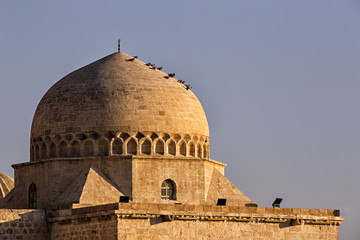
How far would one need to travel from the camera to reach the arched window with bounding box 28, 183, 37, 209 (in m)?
33.2

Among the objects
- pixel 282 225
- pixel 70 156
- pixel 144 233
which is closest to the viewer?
pixel 144 233

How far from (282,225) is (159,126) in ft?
16.9

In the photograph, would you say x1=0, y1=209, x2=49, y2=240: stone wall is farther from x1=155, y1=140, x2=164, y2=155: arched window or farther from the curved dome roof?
x1=155, y1=140, x2=164, y2=155: arched window

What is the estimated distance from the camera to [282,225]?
30.5 meters

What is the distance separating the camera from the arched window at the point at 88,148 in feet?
107

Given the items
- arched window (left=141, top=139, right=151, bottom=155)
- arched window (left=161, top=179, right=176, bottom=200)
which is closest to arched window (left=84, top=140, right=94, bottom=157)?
arched window (left=141, top=139, right=151, bottom=155)

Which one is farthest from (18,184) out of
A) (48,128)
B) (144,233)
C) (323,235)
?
(323,235)

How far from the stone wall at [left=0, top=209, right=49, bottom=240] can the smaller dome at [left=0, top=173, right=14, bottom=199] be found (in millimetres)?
10858

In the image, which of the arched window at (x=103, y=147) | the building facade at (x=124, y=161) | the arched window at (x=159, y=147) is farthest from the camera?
the arched window at (x=159, y=147)

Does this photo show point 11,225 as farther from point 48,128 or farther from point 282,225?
point 282,225

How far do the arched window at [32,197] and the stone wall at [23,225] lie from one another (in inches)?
95.5

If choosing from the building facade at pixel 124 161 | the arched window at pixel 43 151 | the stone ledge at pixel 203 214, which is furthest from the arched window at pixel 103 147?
the stone ledge at pixel 203 214

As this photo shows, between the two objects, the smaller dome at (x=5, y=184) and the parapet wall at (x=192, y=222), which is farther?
the smaller dome at (x=5, y=184)

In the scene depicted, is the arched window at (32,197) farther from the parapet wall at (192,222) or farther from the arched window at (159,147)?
the arched window at (159,147)
